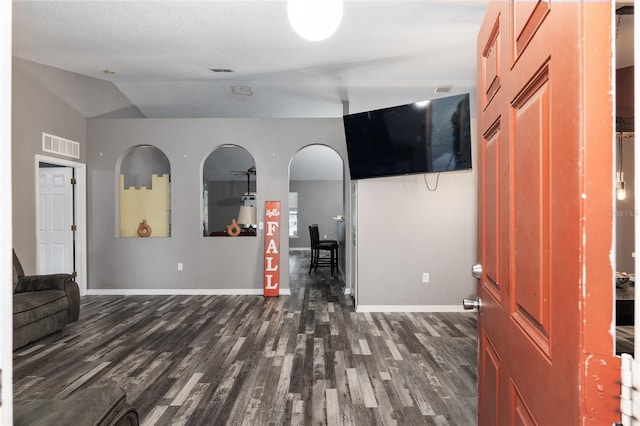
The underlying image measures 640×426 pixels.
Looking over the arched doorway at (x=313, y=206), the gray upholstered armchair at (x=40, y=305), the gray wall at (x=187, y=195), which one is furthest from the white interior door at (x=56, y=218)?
the arched doorway at (x=313, y=206)

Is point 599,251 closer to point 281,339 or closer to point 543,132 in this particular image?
point 543,132

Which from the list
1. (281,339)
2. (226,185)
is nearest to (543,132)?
(281,339)

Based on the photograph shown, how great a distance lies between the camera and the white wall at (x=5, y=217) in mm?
600

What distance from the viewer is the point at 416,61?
4312mm

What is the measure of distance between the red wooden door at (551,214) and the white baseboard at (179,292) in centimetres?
478

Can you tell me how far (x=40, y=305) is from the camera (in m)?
3.57

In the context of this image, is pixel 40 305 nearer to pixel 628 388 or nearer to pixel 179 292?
pixel 179 292

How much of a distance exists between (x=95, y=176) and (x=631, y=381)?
6465mm

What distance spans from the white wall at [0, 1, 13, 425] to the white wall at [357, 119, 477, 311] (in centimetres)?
413

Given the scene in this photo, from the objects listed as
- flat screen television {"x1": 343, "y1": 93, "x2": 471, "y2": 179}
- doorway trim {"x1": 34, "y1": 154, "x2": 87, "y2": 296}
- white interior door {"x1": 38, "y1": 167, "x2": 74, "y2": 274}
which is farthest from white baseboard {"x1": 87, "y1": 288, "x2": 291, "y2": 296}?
flat screen television {"x1": 343, "y1": 93, "x2": 471, "y2": 179}

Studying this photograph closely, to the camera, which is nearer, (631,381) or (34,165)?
(631,381)

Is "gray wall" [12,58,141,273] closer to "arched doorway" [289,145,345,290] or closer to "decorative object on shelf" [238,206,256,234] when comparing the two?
"decorative object on shelf" [238,206,256,234]

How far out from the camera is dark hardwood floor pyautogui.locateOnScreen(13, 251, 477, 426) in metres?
2.28

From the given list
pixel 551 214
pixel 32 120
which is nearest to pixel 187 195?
pixel 32 120
